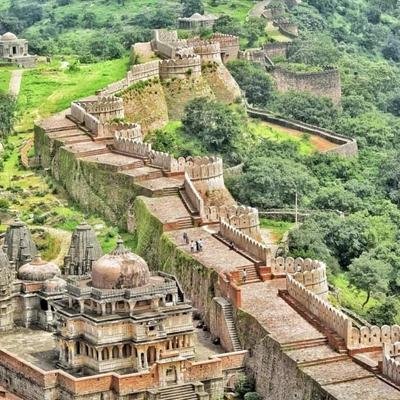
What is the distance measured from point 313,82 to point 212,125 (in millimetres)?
29759

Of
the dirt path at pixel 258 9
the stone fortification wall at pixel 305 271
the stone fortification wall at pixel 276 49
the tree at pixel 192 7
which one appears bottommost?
the stone fortification wall at pixel 276 49

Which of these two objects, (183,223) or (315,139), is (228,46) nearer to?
(315,139)

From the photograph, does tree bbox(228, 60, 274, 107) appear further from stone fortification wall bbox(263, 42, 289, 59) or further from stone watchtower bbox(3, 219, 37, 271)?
stone watchtower bbox(3, 219, 37, 271)

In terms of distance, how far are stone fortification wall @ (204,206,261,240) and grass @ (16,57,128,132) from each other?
26945mm

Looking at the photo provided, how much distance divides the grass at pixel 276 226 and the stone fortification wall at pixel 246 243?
13.1 metres

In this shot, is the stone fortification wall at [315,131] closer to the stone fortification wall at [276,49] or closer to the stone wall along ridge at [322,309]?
the stone fortification wall at [276,49]

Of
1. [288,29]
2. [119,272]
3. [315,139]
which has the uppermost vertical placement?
[119,272]

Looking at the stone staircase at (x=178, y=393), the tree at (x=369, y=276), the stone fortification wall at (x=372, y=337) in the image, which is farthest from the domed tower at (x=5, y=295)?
the tree at (x=369, y=276)

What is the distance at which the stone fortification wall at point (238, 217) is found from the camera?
7525 centimetres

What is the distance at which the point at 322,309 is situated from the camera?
61.2 meters

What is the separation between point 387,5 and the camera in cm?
17350

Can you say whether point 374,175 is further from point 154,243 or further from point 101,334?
point 101,334

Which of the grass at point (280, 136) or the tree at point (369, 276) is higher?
the tree at point (369, 276)

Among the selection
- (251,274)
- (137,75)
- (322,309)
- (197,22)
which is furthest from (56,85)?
(322,309)
